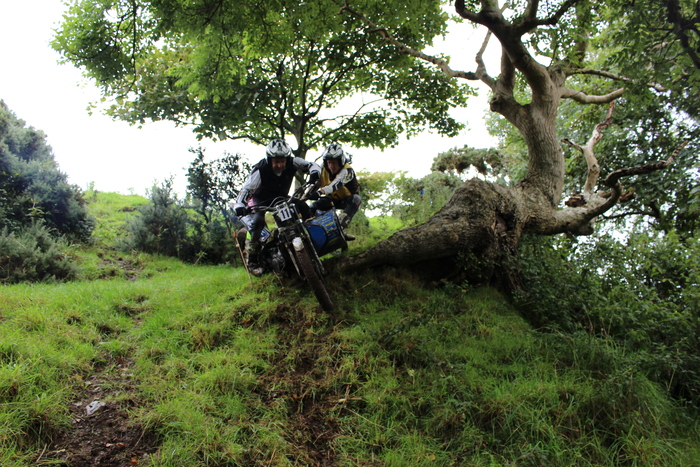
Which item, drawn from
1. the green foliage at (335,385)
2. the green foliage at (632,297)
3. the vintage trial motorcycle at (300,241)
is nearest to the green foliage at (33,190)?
the green foliage at (335,385)

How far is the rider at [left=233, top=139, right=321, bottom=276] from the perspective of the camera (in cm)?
483

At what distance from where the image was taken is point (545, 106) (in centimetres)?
760

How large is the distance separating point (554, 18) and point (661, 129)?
6924 mm

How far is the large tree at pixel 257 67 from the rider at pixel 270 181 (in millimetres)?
1972

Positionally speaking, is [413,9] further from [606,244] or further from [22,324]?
[22,324]

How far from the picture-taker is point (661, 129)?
32.6 feet

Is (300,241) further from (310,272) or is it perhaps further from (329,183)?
(329,183)

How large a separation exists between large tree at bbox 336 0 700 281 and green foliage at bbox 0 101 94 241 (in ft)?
24.1

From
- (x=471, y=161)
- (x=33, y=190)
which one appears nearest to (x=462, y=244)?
(x=33, y=190)

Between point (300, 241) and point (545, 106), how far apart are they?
6194 mm

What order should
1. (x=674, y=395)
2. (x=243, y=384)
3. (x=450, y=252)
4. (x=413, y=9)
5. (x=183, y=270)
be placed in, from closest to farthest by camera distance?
(x=243, y=384)
(x=674, y=395)
(x=450, y=252)
(x=413, y=9)
(x=183, y=270)

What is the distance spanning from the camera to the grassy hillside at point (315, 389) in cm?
274

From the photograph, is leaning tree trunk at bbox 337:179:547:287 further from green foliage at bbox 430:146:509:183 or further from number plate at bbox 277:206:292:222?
green foliage at bbox 430:146:509:183

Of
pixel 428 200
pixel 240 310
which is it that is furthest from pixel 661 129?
pixel 240 310
